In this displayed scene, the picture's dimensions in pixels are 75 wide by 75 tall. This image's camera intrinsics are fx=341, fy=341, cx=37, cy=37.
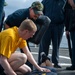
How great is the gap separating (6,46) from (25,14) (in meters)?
1.00

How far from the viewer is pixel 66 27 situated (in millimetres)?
6777

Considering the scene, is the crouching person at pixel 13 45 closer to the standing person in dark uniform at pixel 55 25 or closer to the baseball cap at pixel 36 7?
the baseball cap at pixel 36 7

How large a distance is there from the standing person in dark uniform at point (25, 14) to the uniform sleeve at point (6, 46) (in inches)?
29.8

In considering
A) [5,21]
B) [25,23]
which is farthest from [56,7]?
[25,23]

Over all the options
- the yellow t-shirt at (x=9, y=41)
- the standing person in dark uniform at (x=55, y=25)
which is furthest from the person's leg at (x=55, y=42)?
the yellow t-shirt at (x=9, y=41)

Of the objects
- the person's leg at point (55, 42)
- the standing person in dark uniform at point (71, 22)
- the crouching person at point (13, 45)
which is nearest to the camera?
the crouching person at point (13, 45)

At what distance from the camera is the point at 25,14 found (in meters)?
6.03

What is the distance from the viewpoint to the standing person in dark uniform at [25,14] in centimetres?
577

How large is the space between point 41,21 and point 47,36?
683 millimetres

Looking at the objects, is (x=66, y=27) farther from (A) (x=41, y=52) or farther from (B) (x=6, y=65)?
(B) (x=6, y=65)

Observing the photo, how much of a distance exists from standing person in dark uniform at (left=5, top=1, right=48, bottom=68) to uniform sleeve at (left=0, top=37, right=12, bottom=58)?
76 cm

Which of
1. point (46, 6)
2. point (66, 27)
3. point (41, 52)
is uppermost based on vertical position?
point (46, 6)

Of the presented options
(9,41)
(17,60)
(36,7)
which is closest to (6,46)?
(9,41)

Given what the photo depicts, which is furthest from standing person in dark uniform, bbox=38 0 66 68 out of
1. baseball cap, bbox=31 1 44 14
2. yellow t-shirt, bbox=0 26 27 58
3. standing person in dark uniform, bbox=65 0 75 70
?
yellow t-shirt, bbox=0 26 27 58
